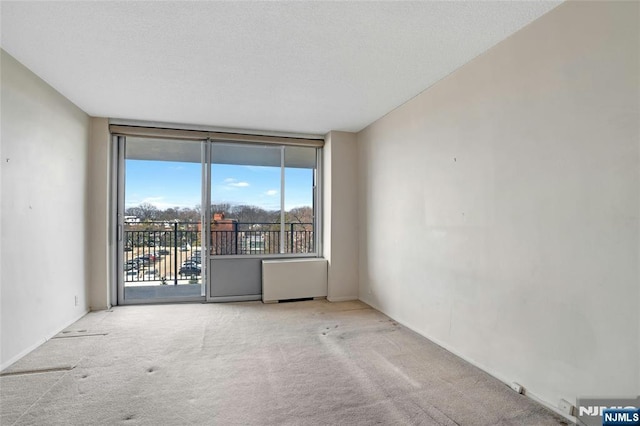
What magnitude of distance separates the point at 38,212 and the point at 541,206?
4028mm

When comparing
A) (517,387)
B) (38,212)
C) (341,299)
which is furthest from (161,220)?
(517,387)

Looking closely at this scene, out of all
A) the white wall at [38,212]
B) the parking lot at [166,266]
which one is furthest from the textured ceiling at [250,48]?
the parking lot at [166,266]

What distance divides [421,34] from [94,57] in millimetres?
2460

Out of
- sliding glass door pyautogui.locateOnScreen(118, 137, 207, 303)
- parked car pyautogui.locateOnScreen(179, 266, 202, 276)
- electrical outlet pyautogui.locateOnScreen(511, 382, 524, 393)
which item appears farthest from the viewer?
parked car pyautogui.locateOnScreen(179, 266, 202, 276)

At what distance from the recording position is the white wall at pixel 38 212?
2.49 meters

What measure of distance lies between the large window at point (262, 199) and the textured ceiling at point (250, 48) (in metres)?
1.25

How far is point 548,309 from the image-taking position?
1.98 m

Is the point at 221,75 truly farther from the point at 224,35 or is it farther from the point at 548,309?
the point at 548,309

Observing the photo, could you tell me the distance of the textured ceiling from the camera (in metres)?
1.94

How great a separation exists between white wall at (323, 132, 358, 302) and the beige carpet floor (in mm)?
1139

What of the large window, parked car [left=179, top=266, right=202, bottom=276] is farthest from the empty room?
→ parked car [left=179, top=266, right=202, bottom=276]

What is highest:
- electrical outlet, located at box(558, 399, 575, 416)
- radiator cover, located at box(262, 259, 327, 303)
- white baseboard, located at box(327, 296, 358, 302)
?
radiator cover, located at box(262, 259, 327, 303)

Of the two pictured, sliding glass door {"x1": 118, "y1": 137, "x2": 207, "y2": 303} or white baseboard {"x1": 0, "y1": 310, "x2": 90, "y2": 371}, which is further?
sliding glass door {"x1": 118, "y1": 137, "x2": 207, "y2": 303}

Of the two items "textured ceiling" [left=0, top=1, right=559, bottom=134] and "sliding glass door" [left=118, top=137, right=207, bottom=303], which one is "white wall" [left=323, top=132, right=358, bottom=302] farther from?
"sliding glass door" [left=118, top=137, right=207, bottom=303]
